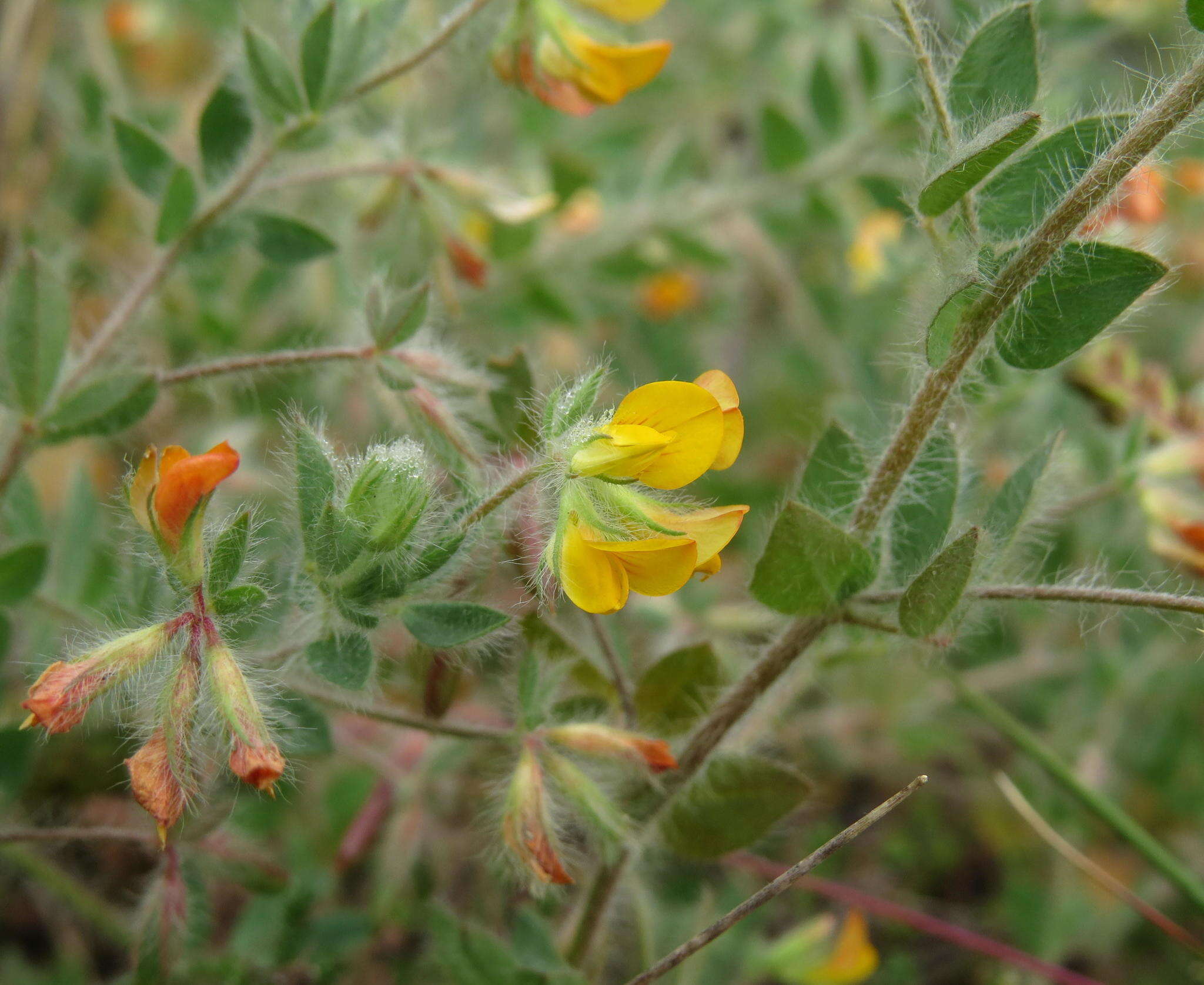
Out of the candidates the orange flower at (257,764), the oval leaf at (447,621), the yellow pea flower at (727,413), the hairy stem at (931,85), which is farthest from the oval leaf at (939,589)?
the orange flower at (257,764)

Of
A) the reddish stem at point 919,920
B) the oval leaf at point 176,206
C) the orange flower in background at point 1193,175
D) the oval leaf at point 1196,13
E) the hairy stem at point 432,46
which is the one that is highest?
the hairy stem at point 432,46

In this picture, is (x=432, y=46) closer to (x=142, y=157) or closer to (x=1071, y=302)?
(x=142, y=157)

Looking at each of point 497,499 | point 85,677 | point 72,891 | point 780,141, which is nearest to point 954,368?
point 497,499

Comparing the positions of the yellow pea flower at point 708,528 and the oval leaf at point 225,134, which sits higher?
the oval leaf at point 225,134

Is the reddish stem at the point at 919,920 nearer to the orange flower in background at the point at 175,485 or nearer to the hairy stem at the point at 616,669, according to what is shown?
the hairy stem at the point at 616,669

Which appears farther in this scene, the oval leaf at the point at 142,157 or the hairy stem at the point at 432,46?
the oval leaf at the point at 142,157

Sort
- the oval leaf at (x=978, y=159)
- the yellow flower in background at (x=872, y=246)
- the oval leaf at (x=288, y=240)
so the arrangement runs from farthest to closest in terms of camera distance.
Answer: the yellow flower in background at (x=872, y=246) → the oval leaf at (x=288, y=240) → the oval leaf at (x=978, y=159)

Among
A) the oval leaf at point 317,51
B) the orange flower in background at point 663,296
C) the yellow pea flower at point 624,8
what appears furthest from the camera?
the orange flower in background at point 663,296
